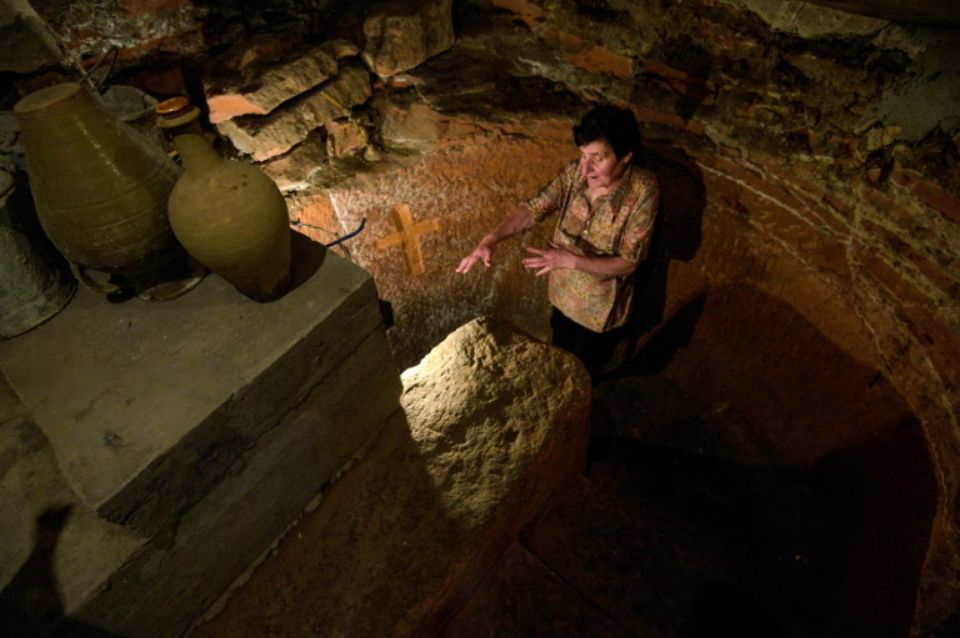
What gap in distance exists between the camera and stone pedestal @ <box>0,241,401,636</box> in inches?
47.6

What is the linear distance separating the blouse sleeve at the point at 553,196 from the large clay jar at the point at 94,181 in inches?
60.0

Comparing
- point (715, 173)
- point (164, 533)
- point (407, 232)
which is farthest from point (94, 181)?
point (715, 173)

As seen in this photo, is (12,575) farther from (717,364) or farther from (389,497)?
(717,364)

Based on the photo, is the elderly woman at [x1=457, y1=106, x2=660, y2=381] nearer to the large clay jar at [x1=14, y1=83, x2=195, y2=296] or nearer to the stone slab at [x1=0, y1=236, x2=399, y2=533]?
the stone slab at [x1=0, y1=236, x2=399, y2=533]

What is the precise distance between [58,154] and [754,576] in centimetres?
300

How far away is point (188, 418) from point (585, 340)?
78.8 inches

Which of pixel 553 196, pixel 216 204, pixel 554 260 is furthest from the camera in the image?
pixel 553 196

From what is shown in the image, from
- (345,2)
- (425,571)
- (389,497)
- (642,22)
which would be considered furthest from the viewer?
(345,2)

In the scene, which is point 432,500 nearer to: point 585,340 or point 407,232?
point 585,340

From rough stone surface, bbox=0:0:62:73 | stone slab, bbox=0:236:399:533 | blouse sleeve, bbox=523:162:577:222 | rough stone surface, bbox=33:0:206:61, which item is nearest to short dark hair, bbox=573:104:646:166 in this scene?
blouse sleeve, bbox=523:162:577:222

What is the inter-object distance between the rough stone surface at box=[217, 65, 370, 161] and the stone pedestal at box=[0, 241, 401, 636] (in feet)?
4.32

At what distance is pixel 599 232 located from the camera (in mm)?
2254

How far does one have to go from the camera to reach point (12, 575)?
1152 mm

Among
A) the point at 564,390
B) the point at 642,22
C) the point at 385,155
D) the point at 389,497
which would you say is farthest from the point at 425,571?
the point at 642,22
